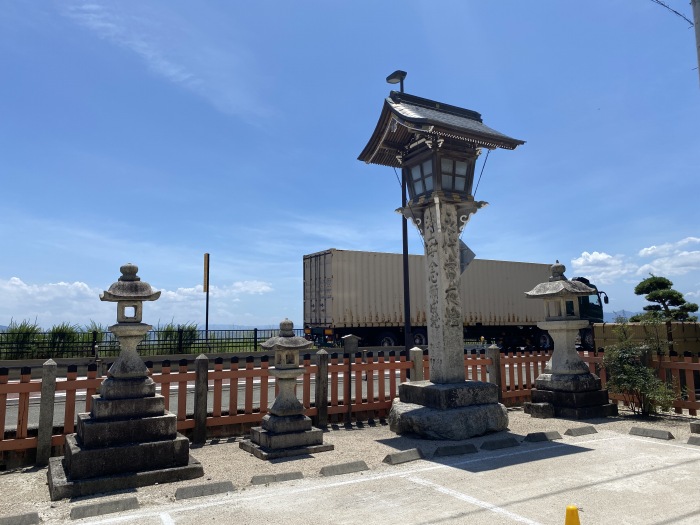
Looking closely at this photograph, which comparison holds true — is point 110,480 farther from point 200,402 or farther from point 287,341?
point 287,341

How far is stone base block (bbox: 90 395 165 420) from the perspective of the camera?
5403 mm

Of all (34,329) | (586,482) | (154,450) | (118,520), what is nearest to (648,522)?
(586,482)

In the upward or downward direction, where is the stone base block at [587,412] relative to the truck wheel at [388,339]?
downward

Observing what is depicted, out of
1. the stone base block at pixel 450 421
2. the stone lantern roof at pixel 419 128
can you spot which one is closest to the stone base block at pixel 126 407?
the stone base block at pixel 450 421

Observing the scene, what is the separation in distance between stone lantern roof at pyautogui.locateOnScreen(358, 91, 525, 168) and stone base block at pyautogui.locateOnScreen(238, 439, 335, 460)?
512cm

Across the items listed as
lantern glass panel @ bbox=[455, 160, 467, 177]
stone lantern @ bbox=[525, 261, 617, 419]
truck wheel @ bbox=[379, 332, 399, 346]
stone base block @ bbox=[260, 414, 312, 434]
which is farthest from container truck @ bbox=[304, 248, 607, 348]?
stone base block @ bbox=[260, 414, 312, 434]

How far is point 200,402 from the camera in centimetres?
723

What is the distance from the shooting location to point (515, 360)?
1047 cm

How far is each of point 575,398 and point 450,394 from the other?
3215 millimetres

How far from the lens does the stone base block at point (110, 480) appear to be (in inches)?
187

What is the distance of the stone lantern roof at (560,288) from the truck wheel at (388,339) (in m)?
11.6

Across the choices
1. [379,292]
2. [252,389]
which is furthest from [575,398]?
[379,292]

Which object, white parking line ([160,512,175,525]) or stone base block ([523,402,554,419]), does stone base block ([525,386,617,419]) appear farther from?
white parking line ([160,512,175,525])

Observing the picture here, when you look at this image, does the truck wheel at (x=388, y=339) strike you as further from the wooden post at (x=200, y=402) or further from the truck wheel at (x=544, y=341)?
the wooden post at (x=200, y=402)
